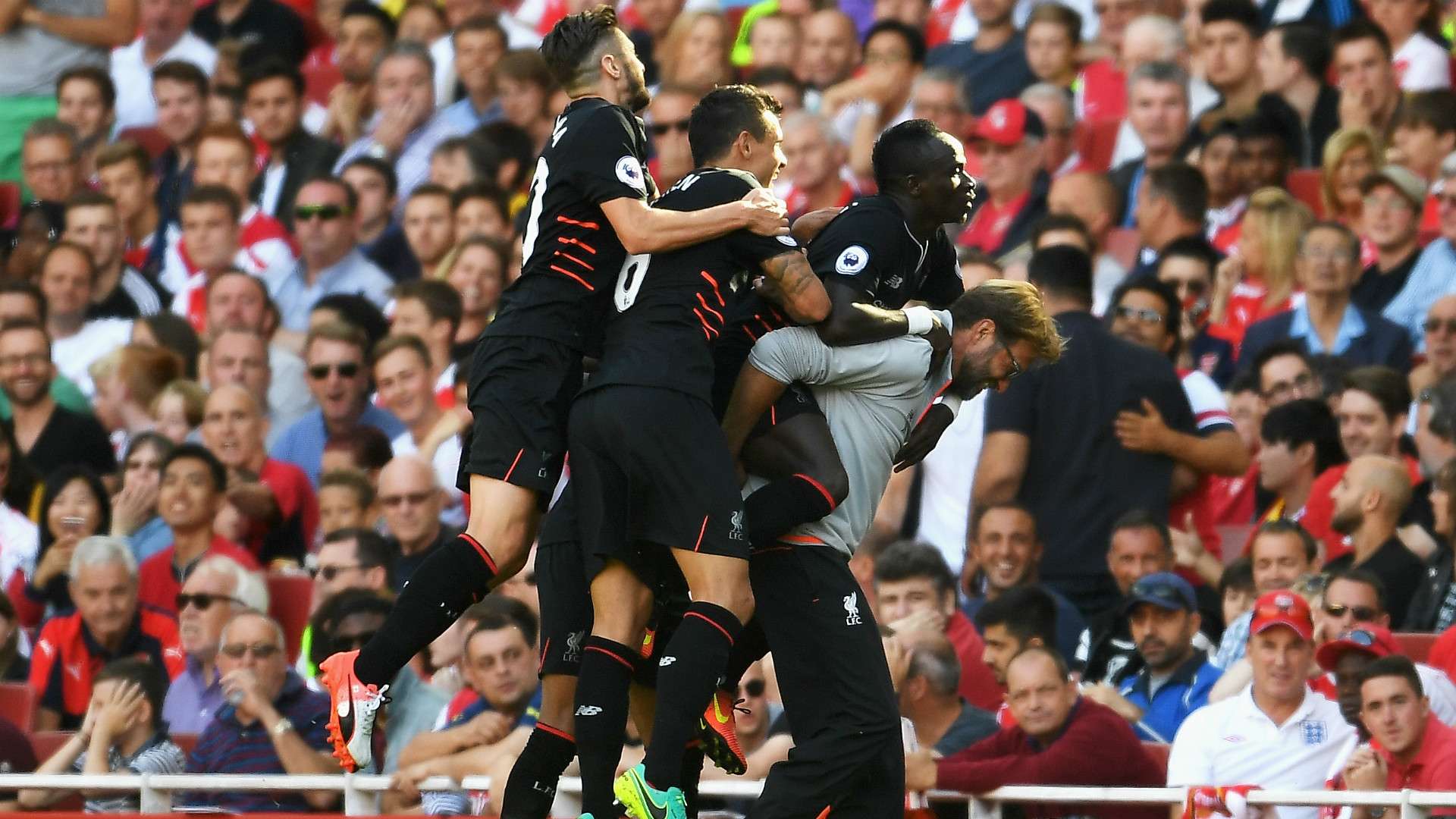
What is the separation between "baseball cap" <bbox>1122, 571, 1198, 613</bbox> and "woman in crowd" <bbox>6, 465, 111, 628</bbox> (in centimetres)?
489

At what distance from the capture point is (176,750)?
30.1 ft

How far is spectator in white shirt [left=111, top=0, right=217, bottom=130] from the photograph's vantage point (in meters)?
15.6

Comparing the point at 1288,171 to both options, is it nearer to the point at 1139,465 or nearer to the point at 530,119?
the point at 1139,465

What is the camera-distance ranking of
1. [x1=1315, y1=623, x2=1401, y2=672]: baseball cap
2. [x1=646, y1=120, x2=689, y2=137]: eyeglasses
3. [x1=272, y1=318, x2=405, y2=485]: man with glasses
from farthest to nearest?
[x1=646, y1=120, x2=689, y2=137]: eyeglasses
[x1=272, y1=318, x2=405, y2=485]: man with glasses
[x1=1315, y1=623, x2=1401, y2=672]: baseball cap

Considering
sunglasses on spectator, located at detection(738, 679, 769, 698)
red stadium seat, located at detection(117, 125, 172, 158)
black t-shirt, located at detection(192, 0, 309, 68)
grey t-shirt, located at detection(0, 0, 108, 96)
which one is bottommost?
sunglasses on spectator, located at detection(738, 679, 769, 698)

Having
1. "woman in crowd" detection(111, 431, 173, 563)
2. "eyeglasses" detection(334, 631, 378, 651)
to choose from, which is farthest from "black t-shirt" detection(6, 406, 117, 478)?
"eyeglasses" detection(334, 631, 378, 651)

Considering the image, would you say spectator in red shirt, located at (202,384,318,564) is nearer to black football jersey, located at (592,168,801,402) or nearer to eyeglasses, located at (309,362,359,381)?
eyeglasses, located at (309,362,359,381)

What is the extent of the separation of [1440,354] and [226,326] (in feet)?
19.7

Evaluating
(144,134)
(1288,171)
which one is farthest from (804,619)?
(144,134)

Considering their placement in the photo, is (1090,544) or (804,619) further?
(1090,544)

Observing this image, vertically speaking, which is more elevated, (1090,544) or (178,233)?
(178,233)

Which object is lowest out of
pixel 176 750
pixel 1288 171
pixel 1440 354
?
pixel 176 750

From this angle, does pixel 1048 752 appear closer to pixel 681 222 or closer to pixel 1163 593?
pixel 1163 593

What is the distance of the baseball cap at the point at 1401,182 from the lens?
35.4 ft
